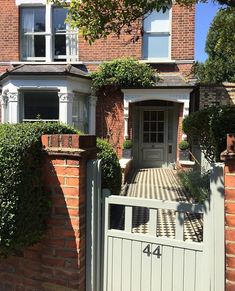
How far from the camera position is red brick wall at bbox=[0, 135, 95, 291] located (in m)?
3.49

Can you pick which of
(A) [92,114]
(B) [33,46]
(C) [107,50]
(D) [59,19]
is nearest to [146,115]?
(A) [92,114]

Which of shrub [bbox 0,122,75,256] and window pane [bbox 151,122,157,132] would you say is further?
window pane [bbox 151,122,157,132]

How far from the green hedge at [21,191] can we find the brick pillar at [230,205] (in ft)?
5.46

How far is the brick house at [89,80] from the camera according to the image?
12.4m

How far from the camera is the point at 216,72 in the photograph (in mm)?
26359

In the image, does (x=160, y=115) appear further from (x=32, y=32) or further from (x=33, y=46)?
(x=32, y=32)

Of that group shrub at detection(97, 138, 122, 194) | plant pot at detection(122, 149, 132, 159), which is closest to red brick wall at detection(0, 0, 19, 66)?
plant pot at detection(122, 149, 132, 159)

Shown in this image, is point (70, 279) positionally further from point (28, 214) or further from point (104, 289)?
point (28, 214)

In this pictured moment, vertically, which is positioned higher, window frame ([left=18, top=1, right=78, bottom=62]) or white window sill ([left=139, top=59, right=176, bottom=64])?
window frame ([left=18, top=1, right=78, bottom=62])

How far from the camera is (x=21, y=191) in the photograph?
3.37 meters

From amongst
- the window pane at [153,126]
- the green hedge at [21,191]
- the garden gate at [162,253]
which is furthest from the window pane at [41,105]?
the garden gate at [162,253]

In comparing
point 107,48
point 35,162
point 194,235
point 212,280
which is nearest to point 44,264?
point 35,162

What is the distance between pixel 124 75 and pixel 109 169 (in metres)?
7.37

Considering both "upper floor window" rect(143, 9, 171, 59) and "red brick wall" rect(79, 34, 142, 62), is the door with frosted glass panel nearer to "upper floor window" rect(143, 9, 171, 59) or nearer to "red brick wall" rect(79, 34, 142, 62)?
"upper floor window" rect(143, 9, 171, 59)
